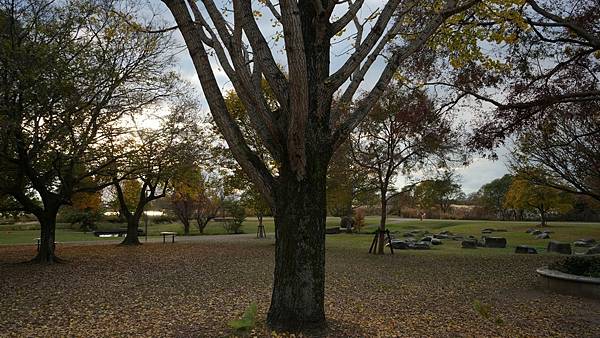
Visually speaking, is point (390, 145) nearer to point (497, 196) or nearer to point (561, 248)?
point (561, 248)

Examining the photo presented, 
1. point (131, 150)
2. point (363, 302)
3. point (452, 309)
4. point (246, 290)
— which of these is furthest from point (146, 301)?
point (131, 150)

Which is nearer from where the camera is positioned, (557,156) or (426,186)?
(557,156)

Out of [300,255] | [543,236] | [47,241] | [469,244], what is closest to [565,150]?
[469,244]

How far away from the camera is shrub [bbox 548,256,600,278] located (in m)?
9.13

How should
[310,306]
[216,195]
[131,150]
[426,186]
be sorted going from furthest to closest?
[216,195] → [426,186] → [131,150] → [310,306]

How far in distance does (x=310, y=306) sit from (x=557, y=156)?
15.5 m

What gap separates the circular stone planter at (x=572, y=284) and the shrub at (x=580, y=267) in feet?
1.27

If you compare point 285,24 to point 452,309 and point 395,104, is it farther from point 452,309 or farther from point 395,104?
point 395,104

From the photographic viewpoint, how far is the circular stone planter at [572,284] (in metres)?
8.41

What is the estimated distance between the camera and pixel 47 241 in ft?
43.6

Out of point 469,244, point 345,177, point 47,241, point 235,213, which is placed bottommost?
point 469,244

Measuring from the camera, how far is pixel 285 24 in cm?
431

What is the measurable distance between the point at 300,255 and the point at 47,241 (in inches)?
454

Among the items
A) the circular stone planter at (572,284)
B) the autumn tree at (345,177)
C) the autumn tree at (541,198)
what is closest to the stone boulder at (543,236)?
the autumn tree at (541,198)
